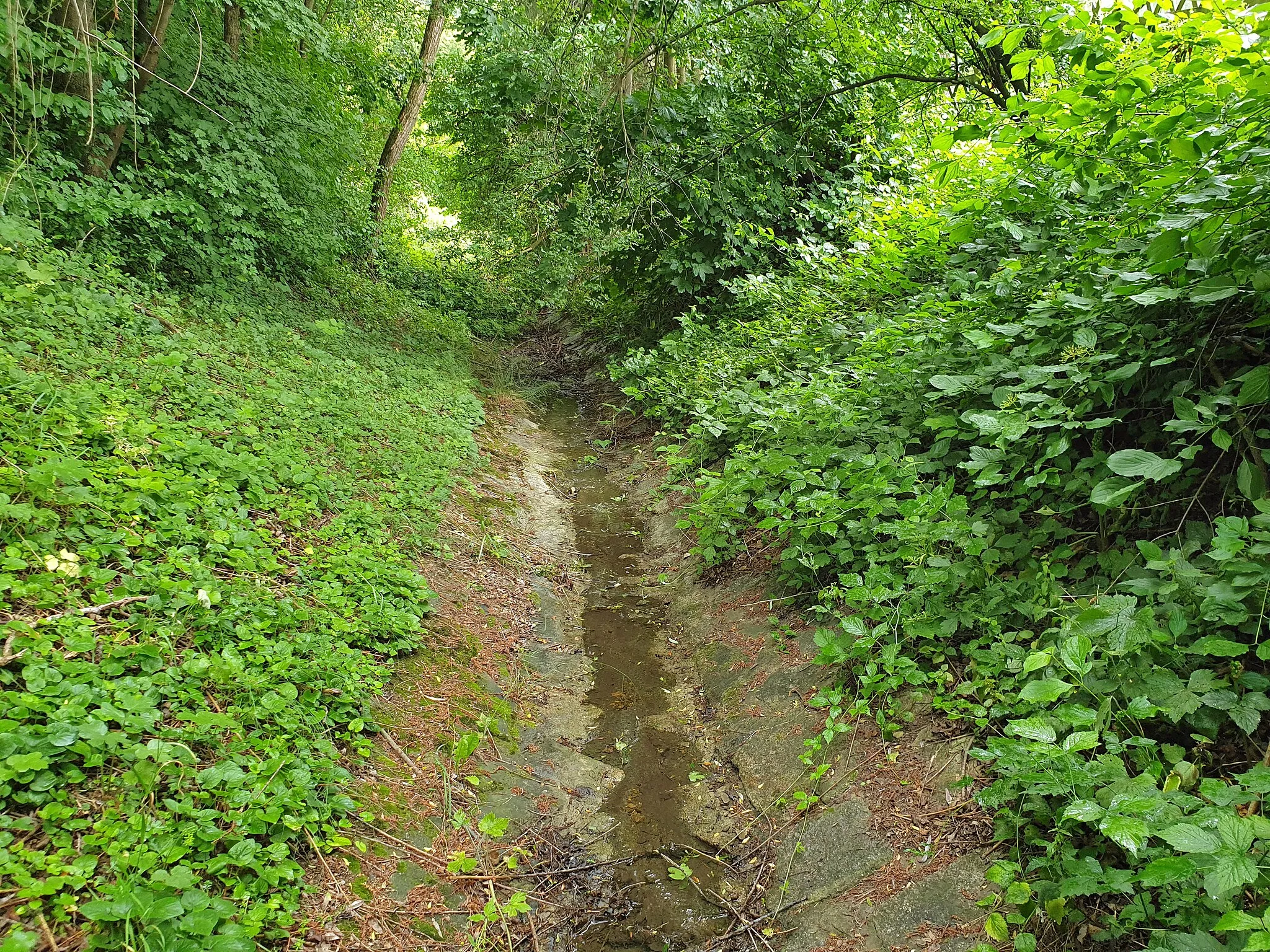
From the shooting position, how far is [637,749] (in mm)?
4348

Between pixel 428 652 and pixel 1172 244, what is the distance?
14.8 ft

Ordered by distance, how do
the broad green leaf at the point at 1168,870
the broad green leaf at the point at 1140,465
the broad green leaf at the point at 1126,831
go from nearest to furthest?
1. the broad green leaf at the point at 1168,870
2. the broad green leaf at the point at 1126,831
3. the broad green leaf at the point at 1140,465

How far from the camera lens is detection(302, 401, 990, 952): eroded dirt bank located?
287 centimetres

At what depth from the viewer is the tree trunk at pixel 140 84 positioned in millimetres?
6566

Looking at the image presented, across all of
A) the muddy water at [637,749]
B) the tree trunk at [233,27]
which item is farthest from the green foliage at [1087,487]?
the tree trunk at [233,27]

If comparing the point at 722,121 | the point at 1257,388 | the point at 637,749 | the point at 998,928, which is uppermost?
the point at 722,121

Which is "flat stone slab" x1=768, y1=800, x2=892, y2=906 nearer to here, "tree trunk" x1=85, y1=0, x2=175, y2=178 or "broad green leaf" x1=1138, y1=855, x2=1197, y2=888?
"broad green leaf" x1=1138, y1=855, x2=1197, y2=888

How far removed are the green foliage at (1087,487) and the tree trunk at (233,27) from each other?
930 cm

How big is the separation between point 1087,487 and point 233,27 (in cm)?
1154

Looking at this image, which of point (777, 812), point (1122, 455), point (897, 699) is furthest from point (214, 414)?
point (1122, 455)

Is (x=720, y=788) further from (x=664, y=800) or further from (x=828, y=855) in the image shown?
(x=828, y=855)

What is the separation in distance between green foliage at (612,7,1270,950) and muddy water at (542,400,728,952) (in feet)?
3.69

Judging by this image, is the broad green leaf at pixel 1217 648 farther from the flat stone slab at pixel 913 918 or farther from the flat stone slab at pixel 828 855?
the flat stone slab at pixel 828 855

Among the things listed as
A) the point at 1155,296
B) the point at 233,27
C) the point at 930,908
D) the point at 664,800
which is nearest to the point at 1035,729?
the point at 930,908
